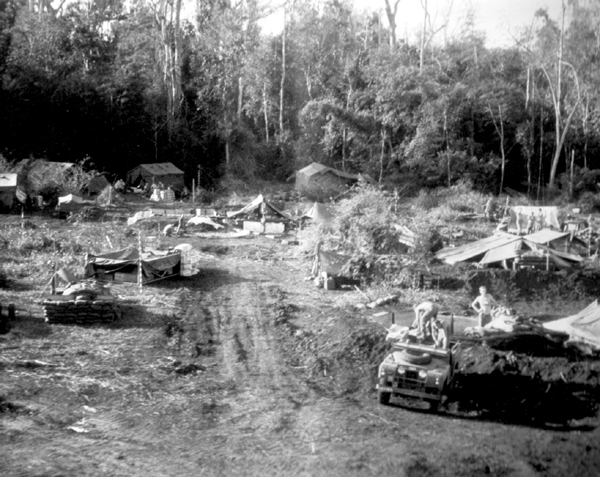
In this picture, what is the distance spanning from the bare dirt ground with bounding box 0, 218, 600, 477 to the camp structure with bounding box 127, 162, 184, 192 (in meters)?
24.0

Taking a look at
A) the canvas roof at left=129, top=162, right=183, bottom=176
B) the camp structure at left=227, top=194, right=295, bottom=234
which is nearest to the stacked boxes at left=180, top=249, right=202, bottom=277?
the camp structure at left=227, top=194, right=295, bottom=234

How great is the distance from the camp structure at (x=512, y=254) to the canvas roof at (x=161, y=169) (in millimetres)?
22637

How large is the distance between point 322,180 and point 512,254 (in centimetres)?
2099

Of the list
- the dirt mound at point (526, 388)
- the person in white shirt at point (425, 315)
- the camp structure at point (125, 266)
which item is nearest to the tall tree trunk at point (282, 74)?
the camp structure at point (125, 266)

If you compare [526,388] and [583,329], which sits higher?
[583,329]

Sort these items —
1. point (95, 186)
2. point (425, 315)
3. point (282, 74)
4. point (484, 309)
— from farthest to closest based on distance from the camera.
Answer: point (282, 74) → point (95, 186) → point (484, 309) → point (425, 315)

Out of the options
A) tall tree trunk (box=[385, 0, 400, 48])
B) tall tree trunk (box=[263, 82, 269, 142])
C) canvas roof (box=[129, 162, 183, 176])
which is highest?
tall tree trunk (box=[385, 0, 400, 48])

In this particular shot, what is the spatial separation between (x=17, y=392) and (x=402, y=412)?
605cm

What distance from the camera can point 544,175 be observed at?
46375 mm

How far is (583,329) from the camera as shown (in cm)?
1312

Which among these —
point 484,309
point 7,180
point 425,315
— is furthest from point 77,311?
point 7,180

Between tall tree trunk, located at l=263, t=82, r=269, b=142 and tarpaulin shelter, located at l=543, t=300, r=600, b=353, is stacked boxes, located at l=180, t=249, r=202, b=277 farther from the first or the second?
tall tree trunk, located at l=263, t=82, r=269, b=142

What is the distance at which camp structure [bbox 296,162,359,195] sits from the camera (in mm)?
39312

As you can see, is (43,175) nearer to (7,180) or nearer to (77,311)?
(7,180)
